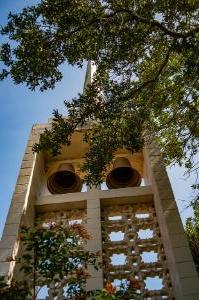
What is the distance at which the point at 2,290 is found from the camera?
4188 millimetres

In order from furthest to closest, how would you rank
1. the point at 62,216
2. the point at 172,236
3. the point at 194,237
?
1. the point at 194,237
2. the point at 62,216
3. the point at 172,236

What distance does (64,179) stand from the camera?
31.3 ft

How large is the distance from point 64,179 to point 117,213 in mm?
1832

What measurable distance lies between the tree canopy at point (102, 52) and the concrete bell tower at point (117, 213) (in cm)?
133

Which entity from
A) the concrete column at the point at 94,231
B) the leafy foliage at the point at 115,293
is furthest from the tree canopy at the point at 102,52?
the leafy foliage at the point at 115,293

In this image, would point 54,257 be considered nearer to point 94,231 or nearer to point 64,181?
point 94,231

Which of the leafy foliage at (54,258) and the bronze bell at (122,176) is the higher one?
the bronze bell at (122,176)

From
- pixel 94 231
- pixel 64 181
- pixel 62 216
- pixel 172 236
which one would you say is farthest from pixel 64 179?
pixel 172 236

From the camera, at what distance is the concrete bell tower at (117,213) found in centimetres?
642

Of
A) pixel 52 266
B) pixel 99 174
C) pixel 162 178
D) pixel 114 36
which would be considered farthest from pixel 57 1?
pixel 52 266

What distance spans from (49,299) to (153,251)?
6.84 ft

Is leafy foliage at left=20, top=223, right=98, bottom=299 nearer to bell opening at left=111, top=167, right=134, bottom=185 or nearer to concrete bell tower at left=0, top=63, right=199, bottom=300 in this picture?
concrete bell tower at left=0, top=63, right=199, bottom=300

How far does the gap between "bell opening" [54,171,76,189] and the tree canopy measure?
7.98ft

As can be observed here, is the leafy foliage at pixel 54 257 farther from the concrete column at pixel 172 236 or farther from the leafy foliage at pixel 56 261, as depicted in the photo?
the concrete column at pixel 172 236
